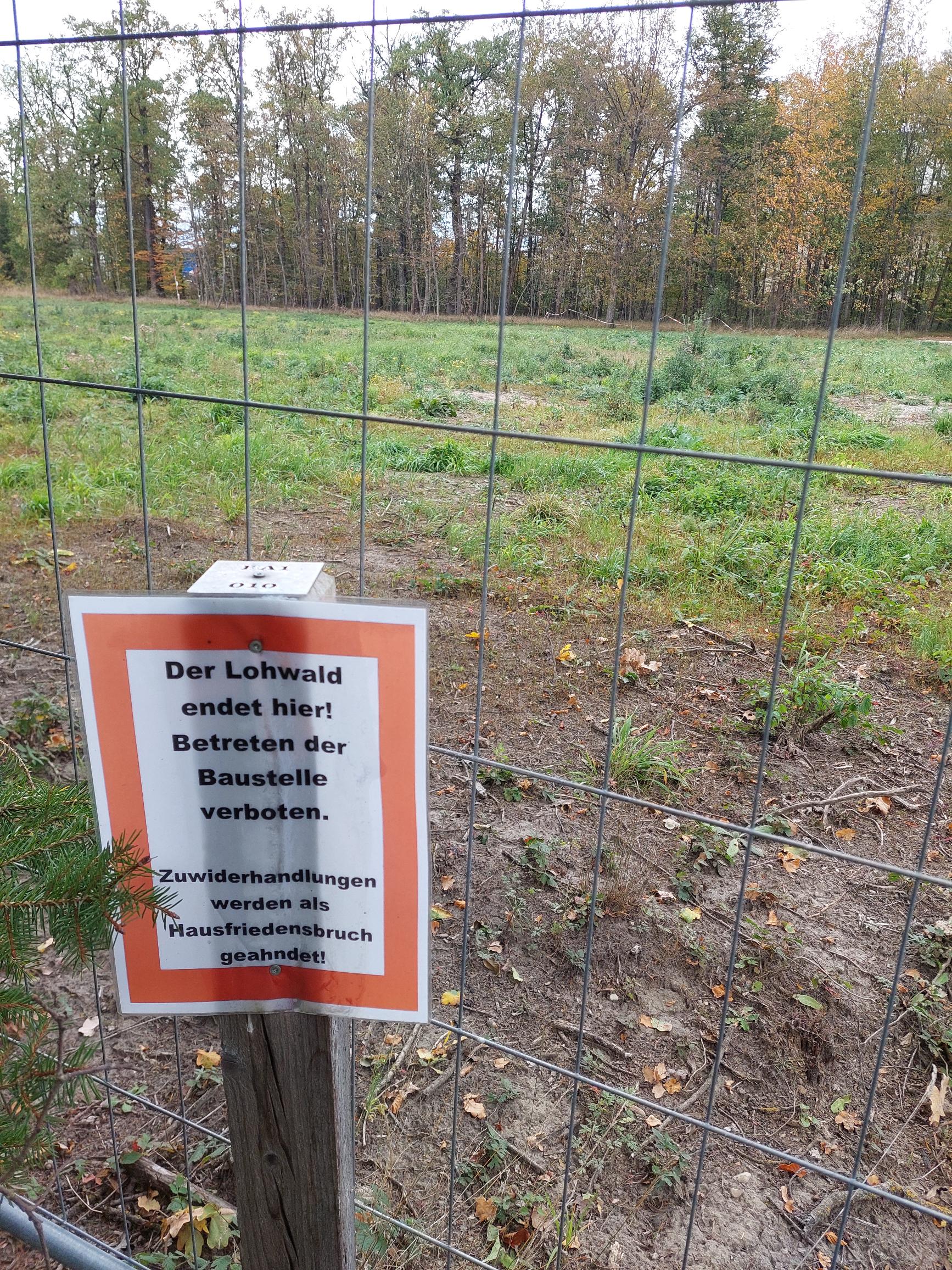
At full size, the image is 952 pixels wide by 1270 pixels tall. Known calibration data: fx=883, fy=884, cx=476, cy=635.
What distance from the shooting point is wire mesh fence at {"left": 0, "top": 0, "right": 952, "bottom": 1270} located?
105 cm

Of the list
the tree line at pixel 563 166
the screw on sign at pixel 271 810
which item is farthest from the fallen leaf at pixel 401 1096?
the tree line at pixel 563 166

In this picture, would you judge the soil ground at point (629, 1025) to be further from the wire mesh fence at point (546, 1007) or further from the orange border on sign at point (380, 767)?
the orange border on sign at point (380, 767)

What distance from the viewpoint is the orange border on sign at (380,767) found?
0.90 m

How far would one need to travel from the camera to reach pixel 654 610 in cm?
462

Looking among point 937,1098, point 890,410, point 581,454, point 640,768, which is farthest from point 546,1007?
point 890,410

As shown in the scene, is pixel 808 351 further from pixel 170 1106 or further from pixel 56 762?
pixel 170 1106

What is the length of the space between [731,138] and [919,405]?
9.03 meters

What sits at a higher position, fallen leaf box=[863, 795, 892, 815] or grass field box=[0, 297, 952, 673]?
grass field box=[0, 297, 952, 673]

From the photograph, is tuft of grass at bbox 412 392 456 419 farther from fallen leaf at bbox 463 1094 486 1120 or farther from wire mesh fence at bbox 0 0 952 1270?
fallen leaf at bbox 463 1094 486 1120

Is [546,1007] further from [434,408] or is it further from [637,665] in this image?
[434,408]

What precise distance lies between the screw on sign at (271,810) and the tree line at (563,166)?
2.36 ft

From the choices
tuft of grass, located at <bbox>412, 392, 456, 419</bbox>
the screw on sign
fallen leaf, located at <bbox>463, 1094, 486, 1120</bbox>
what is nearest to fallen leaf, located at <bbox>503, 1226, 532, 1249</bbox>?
fallen leaf, located at <bbox>463, 1094, 486, 1120</bbox>

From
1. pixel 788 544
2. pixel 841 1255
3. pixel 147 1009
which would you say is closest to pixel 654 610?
pixel 788 544

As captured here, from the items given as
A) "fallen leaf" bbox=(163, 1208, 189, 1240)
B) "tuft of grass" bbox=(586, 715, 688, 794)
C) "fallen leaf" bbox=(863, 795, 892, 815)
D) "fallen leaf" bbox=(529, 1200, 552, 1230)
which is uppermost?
"tuft of grass" bbox=(586, 715, 688, 794)
